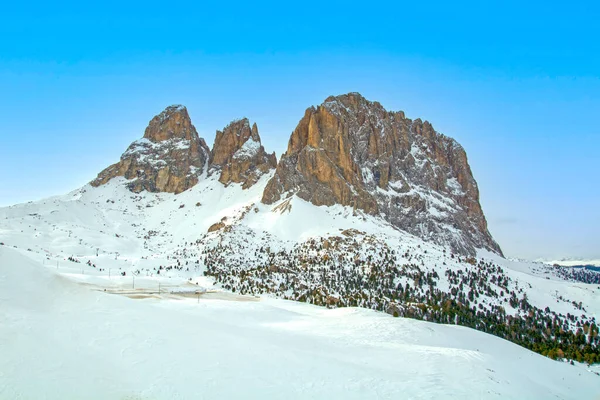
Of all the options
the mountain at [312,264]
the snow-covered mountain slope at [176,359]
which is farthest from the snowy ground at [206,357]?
the mountain at [312,264]

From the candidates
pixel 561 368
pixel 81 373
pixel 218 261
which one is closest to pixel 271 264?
pixel 218 261

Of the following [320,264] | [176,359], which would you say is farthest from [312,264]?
[176,359]

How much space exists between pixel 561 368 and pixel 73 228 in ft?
500

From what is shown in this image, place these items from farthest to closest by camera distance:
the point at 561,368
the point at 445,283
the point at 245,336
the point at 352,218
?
1. the point at 352,218
2. the point at 445,283
3. the point at 561,368
4. the point at 245,336

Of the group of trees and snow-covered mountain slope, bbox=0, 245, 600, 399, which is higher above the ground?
snow-covered mountain slope, bbox=0, 245, 600, 399

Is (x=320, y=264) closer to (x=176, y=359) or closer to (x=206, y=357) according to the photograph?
(x=206, y=357)

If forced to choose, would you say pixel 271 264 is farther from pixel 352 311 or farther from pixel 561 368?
pixel 561 368

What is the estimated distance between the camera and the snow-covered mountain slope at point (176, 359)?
45.9 feet

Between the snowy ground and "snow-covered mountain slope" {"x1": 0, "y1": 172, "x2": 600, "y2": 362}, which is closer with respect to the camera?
the snowy ground

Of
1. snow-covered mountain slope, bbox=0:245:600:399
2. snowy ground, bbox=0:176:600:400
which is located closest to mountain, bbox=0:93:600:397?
snowy ground, bbox=0:176:600:400

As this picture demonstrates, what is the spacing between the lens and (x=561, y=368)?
1516 inches

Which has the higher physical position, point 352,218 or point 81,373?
point 352,218

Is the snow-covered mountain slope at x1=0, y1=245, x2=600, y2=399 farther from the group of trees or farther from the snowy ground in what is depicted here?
the group of trees

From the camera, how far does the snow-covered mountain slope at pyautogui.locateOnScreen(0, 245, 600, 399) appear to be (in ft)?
45.9
